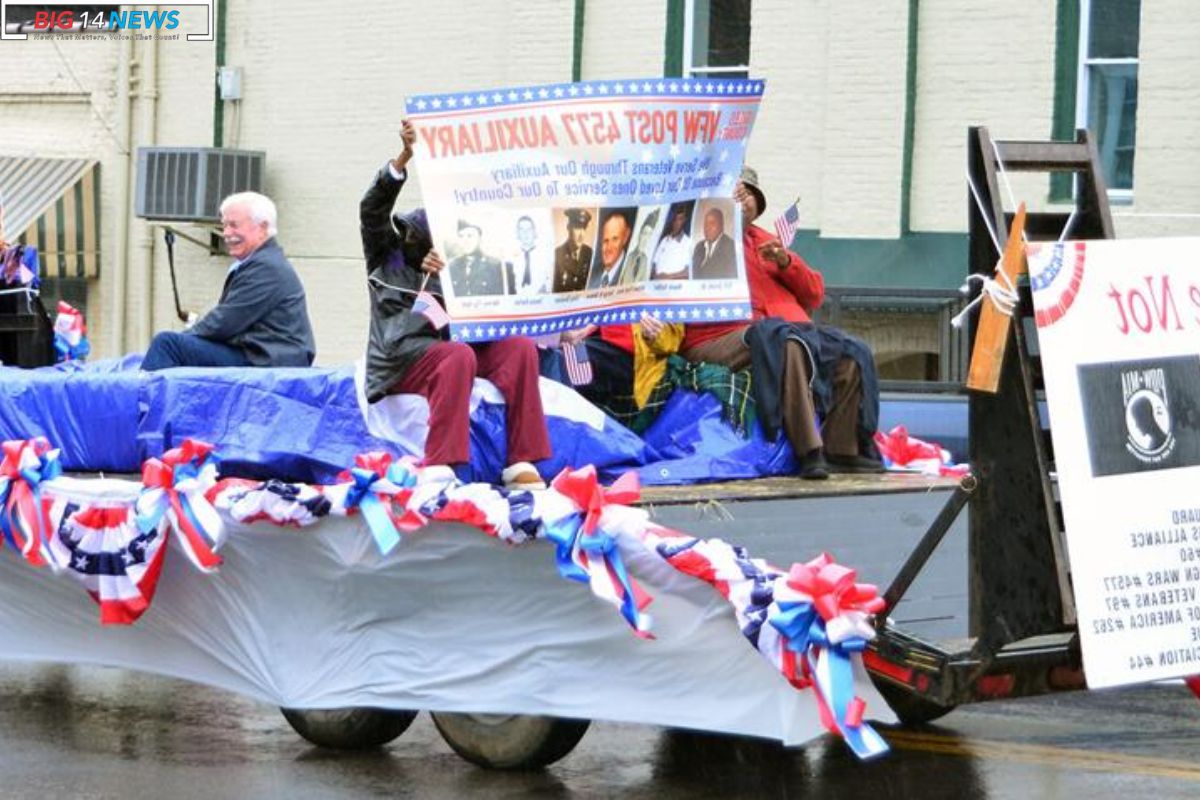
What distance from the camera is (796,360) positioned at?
8320mm

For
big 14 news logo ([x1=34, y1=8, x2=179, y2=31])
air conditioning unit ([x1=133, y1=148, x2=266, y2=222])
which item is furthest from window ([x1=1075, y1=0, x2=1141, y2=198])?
big 14 news logo ([x1=34, y1=8, x2=179, y2=31])

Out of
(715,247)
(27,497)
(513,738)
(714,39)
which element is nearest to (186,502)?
(27,497)

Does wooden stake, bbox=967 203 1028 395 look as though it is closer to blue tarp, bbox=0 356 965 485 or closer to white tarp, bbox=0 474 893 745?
white tarp, bbox=0 474 893 745

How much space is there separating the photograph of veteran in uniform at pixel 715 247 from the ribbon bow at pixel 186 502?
1.92 m

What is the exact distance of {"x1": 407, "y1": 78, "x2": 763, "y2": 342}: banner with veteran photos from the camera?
763cm

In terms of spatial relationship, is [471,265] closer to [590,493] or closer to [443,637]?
[590,493]

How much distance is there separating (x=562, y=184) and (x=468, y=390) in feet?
2.75

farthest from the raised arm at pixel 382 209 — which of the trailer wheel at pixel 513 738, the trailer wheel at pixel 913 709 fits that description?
the trailer wheel at pixel 913 709

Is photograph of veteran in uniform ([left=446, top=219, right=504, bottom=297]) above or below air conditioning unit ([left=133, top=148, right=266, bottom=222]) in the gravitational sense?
below

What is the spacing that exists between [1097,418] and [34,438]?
433 cm

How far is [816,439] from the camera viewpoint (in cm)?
833

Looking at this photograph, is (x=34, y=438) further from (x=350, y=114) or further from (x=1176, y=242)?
(x=350, y=114)

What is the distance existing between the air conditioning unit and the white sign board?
515 inches

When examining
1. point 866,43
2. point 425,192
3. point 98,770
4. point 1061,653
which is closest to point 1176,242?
point 1061,653
